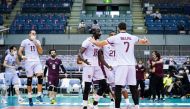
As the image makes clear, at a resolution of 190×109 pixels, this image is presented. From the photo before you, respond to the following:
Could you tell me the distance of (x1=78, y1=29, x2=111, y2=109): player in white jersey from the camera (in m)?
13.2

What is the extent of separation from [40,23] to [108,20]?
5367 mm

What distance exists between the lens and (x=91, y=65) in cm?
1330

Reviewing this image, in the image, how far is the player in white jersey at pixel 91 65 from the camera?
1316 cm

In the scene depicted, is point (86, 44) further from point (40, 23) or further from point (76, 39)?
point (40, 23)

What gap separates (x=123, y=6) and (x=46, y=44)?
489 inches

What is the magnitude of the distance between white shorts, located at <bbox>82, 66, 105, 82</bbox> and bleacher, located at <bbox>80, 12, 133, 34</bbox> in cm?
2171

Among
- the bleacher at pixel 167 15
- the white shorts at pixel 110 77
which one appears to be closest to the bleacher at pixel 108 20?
the bleacher at pixel 167 15

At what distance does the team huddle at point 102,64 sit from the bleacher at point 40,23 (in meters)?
17.3

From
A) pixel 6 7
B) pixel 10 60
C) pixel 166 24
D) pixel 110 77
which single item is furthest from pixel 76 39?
pixel 110 77

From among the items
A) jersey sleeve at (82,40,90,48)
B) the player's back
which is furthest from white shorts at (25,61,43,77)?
jersey sleeve at (82,40,90,48)

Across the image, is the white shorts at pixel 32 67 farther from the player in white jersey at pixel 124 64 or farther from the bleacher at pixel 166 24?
the bleacher at pixel 166 24

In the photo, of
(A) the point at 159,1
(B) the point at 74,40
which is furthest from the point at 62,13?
(A) the point at 159,1

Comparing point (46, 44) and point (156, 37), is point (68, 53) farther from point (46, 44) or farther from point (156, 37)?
point (156, 37)

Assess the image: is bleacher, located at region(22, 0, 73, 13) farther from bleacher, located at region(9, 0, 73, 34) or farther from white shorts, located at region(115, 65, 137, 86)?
white shorts, located at region(115, 65, 137, 86)
